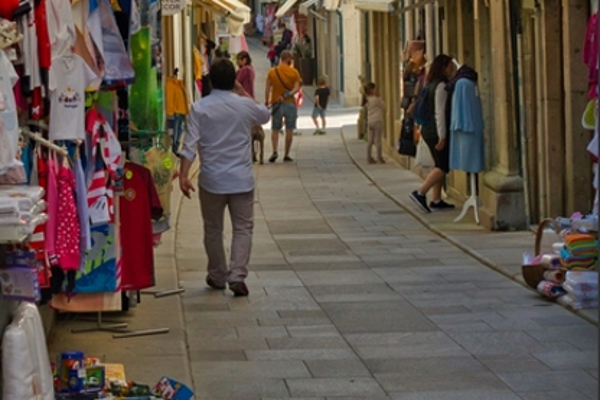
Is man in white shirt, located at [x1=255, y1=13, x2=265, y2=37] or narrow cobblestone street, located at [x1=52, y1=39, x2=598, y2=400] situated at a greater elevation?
man in white shirt, located at [x1=255, y1=13, x2=265, y2=37]

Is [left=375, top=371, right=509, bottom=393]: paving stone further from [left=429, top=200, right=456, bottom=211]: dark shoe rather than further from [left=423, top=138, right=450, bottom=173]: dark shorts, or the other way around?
[left=429, top=200, right=456, bottom=211]: dark shoe

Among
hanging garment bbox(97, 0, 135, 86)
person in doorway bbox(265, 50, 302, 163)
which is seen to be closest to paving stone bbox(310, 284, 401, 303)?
hanging garment bbox(97, 0, 135, 86)

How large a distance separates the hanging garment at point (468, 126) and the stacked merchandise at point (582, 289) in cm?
574

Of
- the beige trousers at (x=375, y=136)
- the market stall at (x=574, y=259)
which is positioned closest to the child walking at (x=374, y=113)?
the beige trousers at (x=375, y=136)

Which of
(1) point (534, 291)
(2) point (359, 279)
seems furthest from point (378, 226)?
(1) point (534, 291)

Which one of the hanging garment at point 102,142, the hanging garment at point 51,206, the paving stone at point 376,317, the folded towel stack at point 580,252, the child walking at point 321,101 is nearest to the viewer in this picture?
the hanging garment at point 51,206

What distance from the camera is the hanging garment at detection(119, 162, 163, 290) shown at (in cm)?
952

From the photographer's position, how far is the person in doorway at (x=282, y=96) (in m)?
25.1

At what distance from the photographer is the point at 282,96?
83.4 feet

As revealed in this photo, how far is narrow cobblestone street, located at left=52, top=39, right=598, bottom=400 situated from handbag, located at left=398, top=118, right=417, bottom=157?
4.09 metres

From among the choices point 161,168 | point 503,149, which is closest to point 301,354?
point 161,168

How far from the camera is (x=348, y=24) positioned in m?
41.2

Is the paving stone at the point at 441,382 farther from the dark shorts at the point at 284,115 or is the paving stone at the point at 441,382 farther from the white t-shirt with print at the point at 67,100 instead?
the dark shorts at the point at 284,115

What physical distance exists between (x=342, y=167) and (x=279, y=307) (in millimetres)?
13965
